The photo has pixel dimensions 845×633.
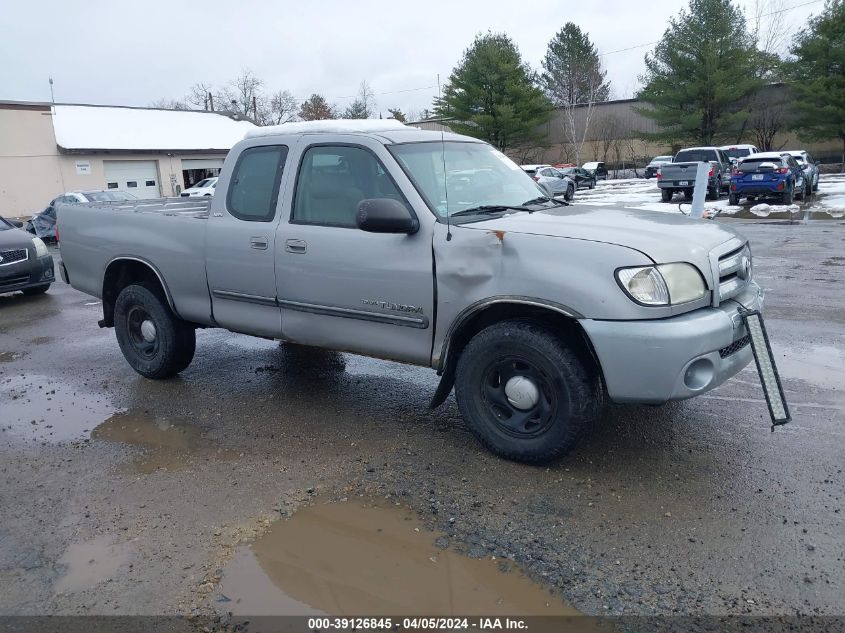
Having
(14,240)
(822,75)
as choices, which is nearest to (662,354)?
(14,240)

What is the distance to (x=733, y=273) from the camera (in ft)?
13.8

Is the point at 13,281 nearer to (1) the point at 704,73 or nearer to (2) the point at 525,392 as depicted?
(2) the point at 525,392

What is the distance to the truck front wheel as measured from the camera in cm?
391

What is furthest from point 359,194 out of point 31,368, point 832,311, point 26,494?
point 832,311

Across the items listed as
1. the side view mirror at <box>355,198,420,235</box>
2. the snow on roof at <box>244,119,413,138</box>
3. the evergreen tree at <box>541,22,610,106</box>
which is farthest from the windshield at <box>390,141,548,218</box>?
the evergreen tree at <box>541,22,610,106</box>

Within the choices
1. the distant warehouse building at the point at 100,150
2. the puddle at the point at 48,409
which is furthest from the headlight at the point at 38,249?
the distant warehouse building at the point at 100,150

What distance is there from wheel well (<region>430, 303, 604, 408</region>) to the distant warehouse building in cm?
3366

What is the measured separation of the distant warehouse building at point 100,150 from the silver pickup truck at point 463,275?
103ft

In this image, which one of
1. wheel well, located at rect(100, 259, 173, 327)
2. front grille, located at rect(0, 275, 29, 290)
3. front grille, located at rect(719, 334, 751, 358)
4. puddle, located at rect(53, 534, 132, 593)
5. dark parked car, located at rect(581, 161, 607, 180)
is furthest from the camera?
dark parked car, located at rect(581, 161, 607, 180)

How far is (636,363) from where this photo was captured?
3658mm

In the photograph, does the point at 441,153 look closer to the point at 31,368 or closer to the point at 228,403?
the point at 228,403

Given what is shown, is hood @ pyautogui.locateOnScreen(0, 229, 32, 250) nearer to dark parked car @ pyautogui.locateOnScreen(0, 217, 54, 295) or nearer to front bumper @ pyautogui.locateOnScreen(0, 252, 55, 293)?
dark parked car @ pyautogui.locateOnScreen(0, 217, 54, 295)

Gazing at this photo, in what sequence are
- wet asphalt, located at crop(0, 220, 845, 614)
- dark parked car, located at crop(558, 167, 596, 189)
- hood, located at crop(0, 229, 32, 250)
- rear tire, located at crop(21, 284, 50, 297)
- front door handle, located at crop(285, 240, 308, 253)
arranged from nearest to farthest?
wet asphalt, located at crop(0, 220, 845, 614) → front door handle, located at crop(285, 240, 308, 253) → hood, located at crop(0, 229, 32, 250) → rear tire, located at crop(21, 284, 50, 297) → dark parked car, located at crop(558, 167, 596, 189)

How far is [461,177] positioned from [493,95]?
44.5 metres
